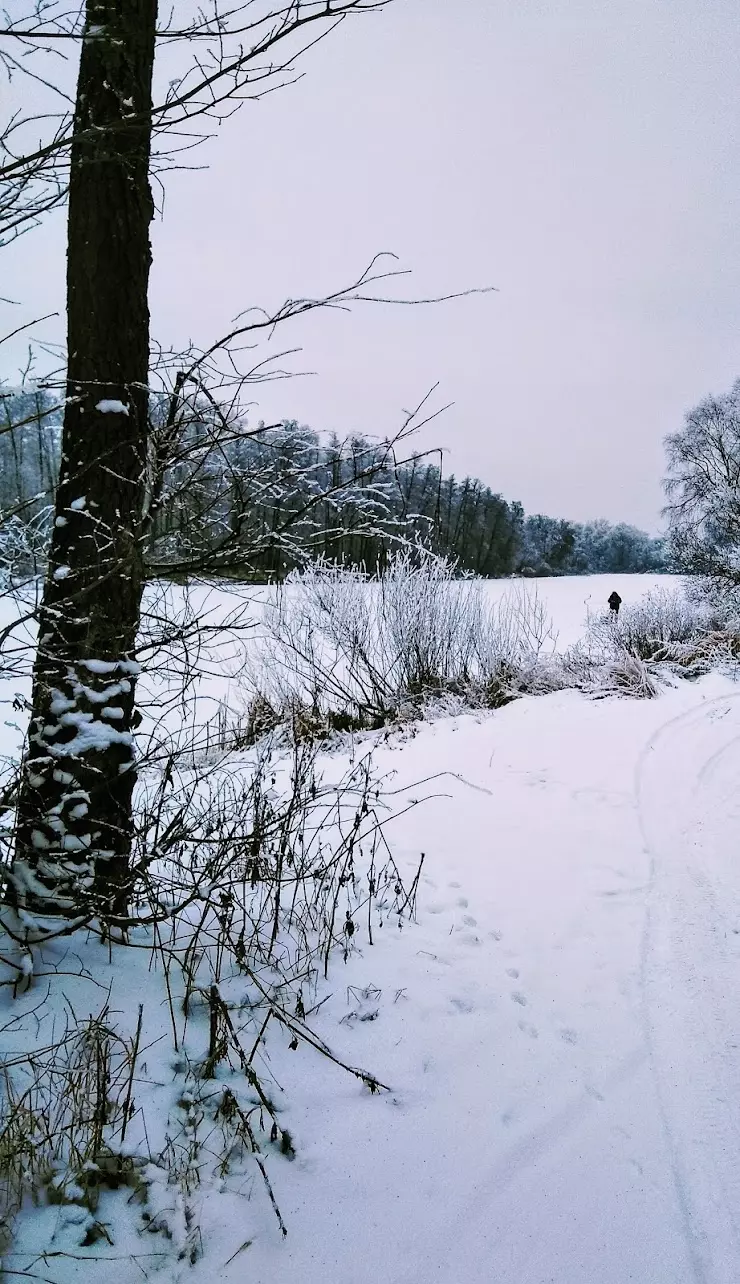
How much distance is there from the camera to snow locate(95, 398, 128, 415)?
94.9 inches

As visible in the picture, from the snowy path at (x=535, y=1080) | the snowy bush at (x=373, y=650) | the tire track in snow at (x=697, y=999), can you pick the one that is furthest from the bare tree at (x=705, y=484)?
the snowy path at (x=535, y=1080)

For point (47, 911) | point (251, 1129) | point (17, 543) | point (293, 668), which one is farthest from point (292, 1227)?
point (293, 668)

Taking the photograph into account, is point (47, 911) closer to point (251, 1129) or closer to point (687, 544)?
point (251, 1129)

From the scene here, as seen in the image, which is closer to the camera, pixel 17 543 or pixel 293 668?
pixel 17 543

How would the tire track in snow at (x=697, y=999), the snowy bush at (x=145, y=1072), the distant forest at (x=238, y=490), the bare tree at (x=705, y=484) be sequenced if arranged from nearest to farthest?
the snowy bush at (x=145, y=1072) < the tire track in snow at (x=697, y=999) < the distant forest at (x=238, y=490) < the bare tree at (x=705, y=484)

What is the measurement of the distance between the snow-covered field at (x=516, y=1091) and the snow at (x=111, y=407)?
6.47ft

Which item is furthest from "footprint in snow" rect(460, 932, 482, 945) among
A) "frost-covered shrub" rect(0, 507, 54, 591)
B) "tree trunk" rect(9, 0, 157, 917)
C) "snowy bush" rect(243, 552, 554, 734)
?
"snowy bush" rect(243, 552, 554, 734)

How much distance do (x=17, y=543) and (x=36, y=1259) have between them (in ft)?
6.11

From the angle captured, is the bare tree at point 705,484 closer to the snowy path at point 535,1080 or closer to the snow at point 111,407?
the snowy path at point 535,1080

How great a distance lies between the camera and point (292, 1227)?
1.74 metres

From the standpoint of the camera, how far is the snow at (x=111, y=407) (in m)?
2.41

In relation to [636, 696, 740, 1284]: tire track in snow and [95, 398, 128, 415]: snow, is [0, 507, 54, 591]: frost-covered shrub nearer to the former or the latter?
[95, 398, 128, 415]: snow

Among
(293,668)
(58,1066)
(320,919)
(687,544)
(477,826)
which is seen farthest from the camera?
(687,544)

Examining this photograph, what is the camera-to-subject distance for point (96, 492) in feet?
8.00
